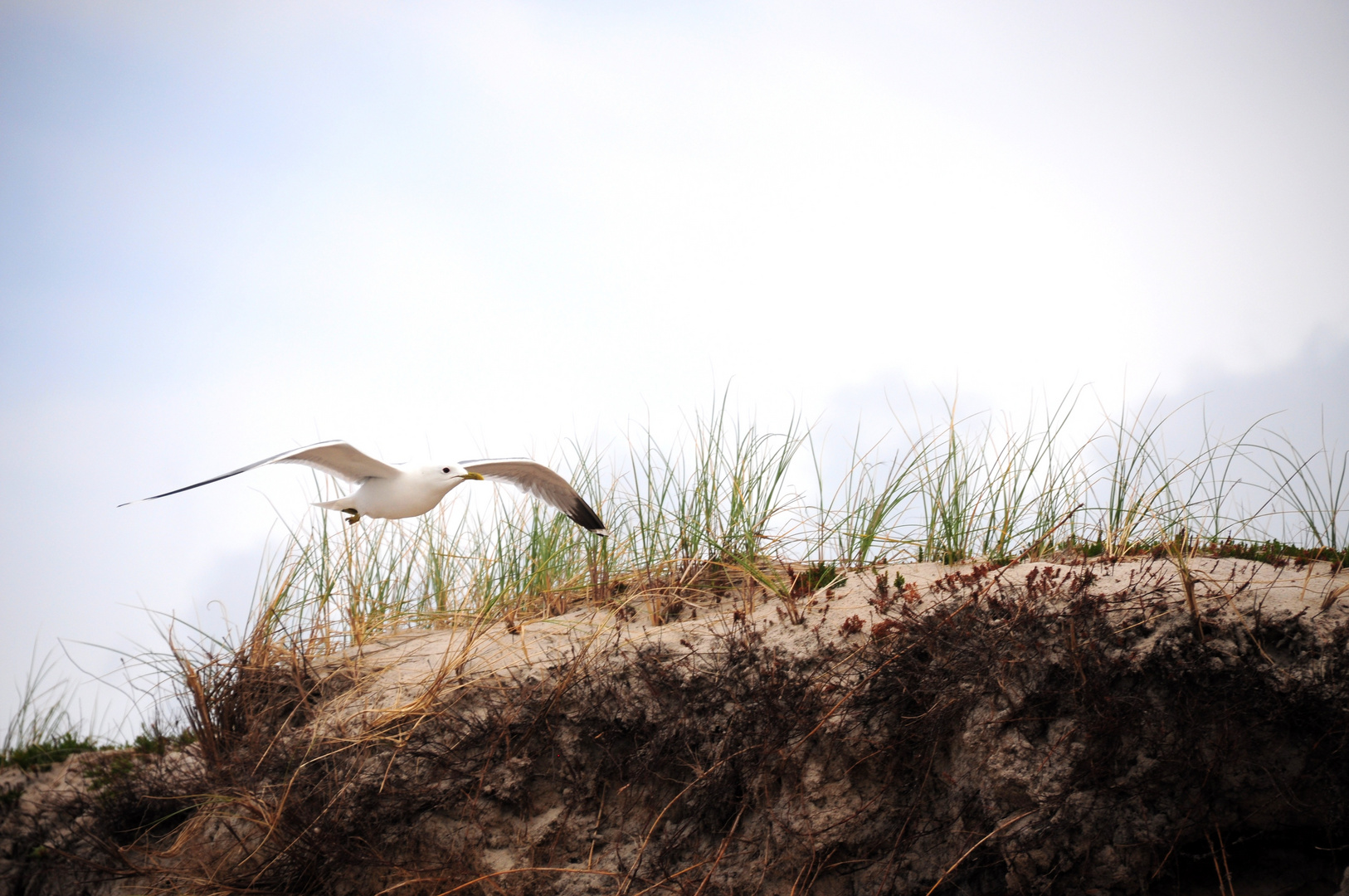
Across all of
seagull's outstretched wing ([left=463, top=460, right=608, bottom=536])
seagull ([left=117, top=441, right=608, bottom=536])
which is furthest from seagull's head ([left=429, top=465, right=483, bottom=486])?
seagull's outstretched wing ([left=463, top=460, right=608, bottom=536])

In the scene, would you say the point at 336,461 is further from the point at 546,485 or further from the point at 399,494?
the point at 546,485

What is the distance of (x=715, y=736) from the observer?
483cm

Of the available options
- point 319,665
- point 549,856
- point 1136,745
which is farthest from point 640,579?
point 1136,745

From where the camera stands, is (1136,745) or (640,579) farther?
(640,579)

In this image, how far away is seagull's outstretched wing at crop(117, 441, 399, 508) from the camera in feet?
16.7

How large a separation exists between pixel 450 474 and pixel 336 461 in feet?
2.33

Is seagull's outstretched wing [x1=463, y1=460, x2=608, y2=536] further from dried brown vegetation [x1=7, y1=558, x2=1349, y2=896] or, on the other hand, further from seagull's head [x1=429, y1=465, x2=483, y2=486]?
dried brown vegetation [x1=7, y1=558, x2=1349, y2=896]

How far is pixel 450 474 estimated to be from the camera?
5766mm

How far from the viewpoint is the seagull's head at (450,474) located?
5.68 metres

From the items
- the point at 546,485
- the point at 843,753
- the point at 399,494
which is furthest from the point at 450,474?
the point at 843,753

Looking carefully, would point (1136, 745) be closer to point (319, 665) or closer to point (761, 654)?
point (761, 654)

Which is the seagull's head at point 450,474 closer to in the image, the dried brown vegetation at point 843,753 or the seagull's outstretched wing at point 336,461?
the seagull's outstretched wing at point 336,461

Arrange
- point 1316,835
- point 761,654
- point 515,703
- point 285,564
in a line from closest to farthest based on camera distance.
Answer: point 1316,835 < point 761,654 < point 515,703 < point 285,564

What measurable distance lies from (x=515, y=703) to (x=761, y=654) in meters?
1.53
